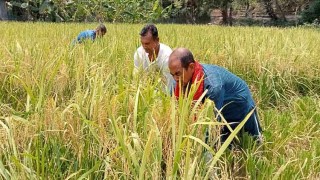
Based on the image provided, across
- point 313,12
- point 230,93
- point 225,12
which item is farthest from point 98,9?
point 230,93

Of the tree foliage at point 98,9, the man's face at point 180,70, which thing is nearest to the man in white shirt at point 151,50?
the man's face at point 180,70

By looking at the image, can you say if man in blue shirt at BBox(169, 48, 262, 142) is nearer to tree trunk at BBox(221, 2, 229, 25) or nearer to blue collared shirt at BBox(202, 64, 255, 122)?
blue collared shirt at BBox(202, 64, 255, 122)

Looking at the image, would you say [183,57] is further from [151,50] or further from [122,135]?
[151,50]

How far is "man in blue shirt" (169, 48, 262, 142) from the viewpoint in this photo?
1.81m

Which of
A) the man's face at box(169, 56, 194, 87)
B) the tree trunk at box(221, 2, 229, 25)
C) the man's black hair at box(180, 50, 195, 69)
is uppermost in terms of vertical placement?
the man's black hair at box(180, 50, 195, 69)

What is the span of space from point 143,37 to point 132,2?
1267cm

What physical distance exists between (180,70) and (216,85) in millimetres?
185

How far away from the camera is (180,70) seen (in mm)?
1821

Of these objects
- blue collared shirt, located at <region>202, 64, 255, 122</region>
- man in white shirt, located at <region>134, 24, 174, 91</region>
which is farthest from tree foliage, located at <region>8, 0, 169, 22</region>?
blue collared shirt, located at <region>202, 64, 255, 122</region>

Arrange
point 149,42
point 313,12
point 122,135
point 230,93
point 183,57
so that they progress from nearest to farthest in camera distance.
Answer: point 122,135, point 183,57, point 230,93, point 149,42, point 313,12

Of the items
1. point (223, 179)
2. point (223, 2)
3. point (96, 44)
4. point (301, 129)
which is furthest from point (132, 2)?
point (223, 179)

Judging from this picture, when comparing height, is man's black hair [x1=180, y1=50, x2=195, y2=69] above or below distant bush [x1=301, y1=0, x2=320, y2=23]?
above

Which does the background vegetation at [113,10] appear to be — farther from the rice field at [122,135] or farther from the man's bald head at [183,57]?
the man's bald head at [183,57]

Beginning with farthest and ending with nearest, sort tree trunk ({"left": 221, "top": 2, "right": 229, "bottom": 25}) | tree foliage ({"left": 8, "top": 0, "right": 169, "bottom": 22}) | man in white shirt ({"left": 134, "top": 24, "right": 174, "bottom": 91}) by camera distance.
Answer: tree trunk ({"left": 221, "top": 2, "right": 229, "bottom": 25}), tree foliage ({"left": 8, "top": 0, "right": 169, "bottom": 22}), man in white shirt ({"left": 134, "top": 24, "right": 174, "bottom": 91})
